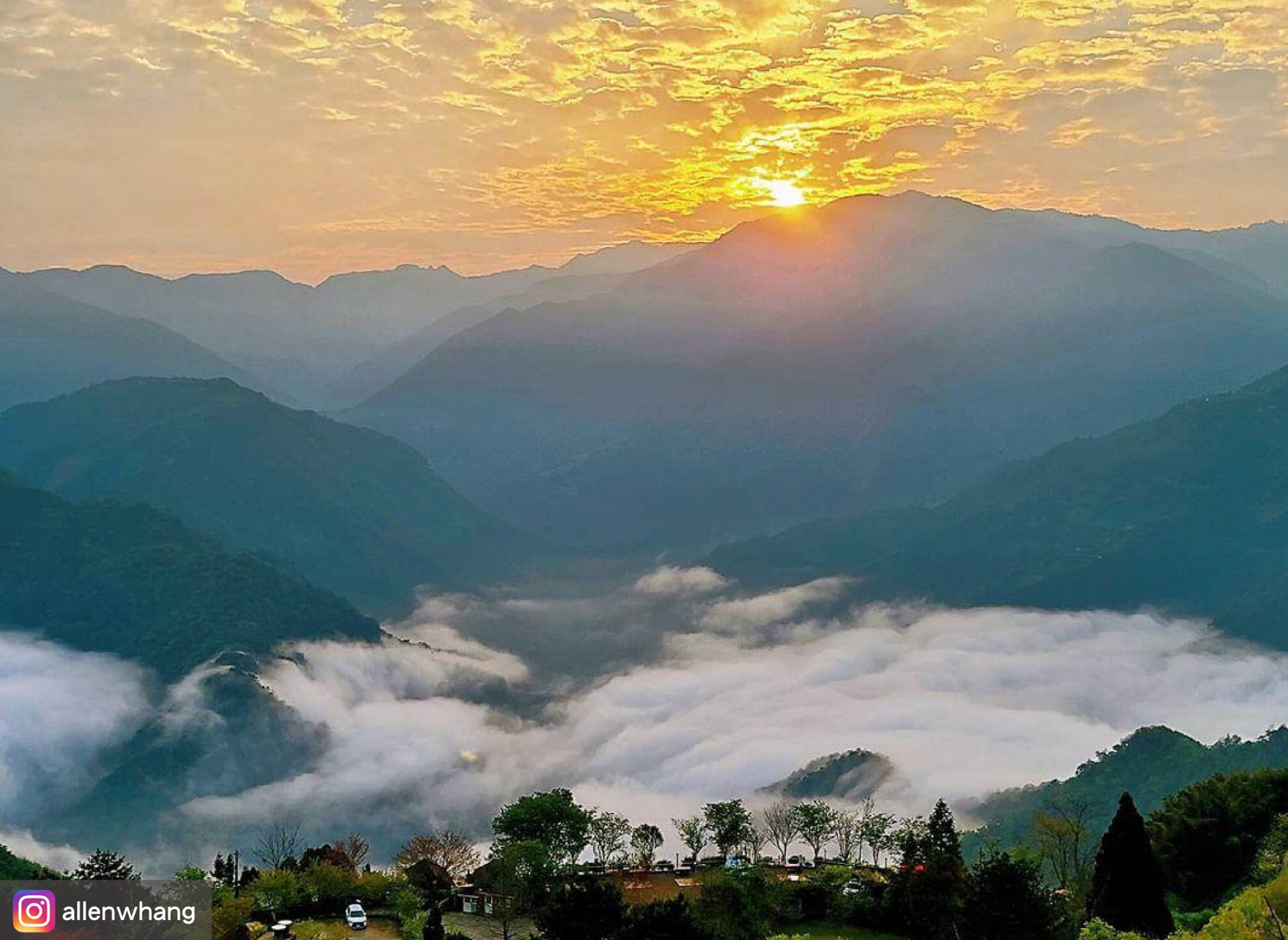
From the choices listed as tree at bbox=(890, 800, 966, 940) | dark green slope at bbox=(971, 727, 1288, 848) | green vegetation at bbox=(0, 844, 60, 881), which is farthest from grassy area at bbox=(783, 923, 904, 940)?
dark green slope at bbox=(971, 727, 1288, 848)

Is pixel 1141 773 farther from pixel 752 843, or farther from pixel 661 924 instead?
pixel 661 924

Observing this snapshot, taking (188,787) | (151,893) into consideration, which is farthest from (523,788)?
(151,893)

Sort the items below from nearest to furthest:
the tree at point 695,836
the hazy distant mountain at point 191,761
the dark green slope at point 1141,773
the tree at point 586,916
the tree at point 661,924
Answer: the tree at point 661,924
the tree at point 586,916
the tree at point 695,836
the dark green slope at point 1141,773
the hazy distant mountain at point 191,761

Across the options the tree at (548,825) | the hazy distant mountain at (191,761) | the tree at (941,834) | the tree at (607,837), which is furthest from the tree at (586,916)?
the hazy distant mountain at (191,761)

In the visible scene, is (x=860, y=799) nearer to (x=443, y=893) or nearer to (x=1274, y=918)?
(x=443, y=893)

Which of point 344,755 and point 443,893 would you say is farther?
point 344,755

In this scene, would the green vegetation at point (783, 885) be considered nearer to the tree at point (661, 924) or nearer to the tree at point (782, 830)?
the tree at point (661, 924)

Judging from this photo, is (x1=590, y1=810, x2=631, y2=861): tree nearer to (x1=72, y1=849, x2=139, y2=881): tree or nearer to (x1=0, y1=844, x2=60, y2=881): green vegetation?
(x1=72, y1=849, x2=139, y2=881): tree
